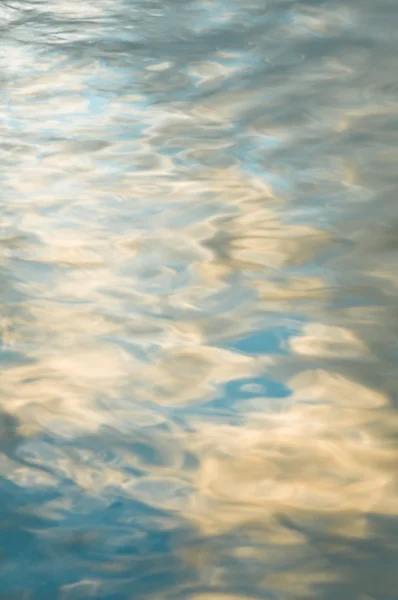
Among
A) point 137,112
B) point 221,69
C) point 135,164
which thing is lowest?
point 135,164

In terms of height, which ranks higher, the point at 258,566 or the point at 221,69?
the point at 221,69

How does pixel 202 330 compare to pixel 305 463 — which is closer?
pixel 305 463

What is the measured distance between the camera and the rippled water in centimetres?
76

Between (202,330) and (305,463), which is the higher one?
(202,330)

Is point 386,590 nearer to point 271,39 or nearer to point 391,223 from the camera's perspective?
point 391,223

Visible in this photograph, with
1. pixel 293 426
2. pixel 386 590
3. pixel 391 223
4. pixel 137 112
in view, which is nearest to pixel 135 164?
pixel 137 112

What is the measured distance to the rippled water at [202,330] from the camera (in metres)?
0.76

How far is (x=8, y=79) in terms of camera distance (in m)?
2.02

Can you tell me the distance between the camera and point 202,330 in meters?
1.08

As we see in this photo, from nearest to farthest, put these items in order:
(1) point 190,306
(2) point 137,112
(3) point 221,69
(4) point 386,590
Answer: (4) point 386,590, (1) point 190,306, (2) point 137,112, (3) point 221,69

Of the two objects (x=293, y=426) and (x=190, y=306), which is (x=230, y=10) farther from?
(x=293, y=426)

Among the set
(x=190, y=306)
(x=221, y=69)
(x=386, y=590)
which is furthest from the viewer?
(x=221, y=69)

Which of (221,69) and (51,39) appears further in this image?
(51,39)

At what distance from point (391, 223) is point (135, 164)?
0.46m
